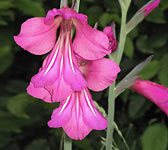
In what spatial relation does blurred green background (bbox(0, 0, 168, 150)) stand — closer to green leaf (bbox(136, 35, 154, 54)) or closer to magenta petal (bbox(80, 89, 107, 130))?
green leaf (bbox(136, 35, 154, 54))

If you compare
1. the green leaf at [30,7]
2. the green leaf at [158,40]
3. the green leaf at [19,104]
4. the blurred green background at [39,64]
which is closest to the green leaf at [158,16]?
the blurred green background at [39,64]

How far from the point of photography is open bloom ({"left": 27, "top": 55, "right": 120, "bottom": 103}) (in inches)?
28.0

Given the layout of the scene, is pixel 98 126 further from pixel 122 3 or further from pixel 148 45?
pixel 148 45

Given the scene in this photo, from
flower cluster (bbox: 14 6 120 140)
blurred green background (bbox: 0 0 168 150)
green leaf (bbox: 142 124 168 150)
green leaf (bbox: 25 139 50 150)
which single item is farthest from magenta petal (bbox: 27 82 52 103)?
green leaf (bbox: 25 139 50 150)

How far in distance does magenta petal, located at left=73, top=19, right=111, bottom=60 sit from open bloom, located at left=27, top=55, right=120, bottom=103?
42 millimetres

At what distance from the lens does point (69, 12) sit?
0.67 meters

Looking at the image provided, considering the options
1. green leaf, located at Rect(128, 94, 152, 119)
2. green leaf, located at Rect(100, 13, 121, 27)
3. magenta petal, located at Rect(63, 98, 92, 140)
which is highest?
magenta petal, located at Rect(63, 98, 92, 140)

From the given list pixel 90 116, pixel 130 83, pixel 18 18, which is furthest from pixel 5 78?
pixel 90 116

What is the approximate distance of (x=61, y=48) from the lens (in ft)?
2.39

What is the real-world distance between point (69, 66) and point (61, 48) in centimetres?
5

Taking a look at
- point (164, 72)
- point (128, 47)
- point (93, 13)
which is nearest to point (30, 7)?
point (93, 13)

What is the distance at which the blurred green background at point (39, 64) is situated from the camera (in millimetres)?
1387

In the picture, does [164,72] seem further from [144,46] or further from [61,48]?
[61,48]

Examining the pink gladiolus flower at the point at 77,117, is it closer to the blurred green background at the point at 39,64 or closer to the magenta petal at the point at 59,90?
the magenta petal at the point at 59,90
